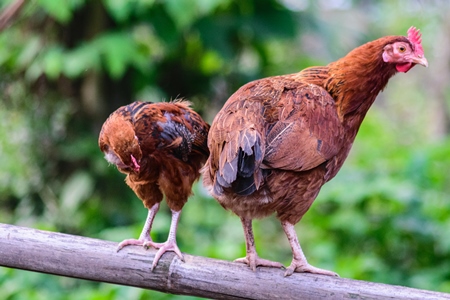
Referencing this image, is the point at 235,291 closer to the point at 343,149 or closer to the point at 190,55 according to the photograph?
→ the point at 343,149

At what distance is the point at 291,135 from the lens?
2.23m

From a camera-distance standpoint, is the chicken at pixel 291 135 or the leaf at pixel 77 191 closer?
the chicken at pixel 291 135

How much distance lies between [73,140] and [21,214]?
0.83 meters

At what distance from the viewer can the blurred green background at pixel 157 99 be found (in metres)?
4.09

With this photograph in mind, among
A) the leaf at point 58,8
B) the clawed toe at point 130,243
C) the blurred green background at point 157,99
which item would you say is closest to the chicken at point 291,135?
the clawed toe at point 130,243

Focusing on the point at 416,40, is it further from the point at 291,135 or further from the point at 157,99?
the point at 157,99

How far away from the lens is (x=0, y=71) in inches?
181

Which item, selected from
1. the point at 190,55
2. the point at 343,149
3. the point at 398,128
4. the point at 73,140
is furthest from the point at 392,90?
the point at 343,149

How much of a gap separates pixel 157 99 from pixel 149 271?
8.11 feet

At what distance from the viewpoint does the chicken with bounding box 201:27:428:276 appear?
82.4 inches

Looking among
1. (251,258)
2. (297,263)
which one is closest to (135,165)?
(251,258)

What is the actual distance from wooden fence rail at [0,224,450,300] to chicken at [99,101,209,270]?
5.0 inches

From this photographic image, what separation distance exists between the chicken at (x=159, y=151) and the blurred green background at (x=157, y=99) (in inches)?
48.0

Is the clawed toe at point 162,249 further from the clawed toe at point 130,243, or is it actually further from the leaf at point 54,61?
the leaf at point 54,61
